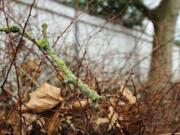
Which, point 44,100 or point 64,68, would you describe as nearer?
point 64,68

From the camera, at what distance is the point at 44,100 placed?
6.16ft

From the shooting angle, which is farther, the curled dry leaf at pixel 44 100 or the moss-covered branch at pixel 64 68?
the curled dry leaf at pixel 44 100

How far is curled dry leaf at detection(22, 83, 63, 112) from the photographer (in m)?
1.86

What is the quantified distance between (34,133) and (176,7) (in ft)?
11.6

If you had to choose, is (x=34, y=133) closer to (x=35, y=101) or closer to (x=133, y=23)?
(x=35, y=101)

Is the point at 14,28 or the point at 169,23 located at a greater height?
the point at 169,23

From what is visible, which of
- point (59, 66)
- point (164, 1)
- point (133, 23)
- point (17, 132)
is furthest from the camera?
point (133, 23)

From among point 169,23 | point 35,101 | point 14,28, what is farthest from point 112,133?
point 169,23

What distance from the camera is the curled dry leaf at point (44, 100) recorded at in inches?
73.2

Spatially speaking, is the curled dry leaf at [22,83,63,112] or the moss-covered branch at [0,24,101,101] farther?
the curled dry leaf at [22,83,63,112]

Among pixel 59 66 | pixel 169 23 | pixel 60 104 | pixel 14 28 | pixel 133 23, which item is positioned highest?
pixel 133 23

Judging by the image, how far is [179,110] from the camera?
2.77m

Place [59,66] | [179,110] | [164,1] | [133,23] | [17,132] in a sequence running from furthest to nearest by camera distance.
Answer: [133,23] → [164,1] → [179,110] → [17,132] → [59,66]

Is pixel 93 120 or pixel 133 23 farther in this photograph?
pixel 133 23
